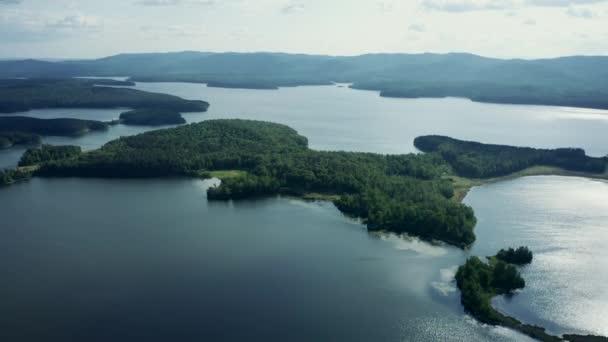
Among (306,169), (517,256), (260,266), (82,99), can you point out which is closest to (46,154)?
(306,169)

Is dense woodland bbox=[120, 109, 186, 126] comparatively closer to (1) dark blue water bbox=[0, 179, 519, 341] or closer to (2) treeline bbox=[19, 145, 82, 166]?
(2) treeline bbox=[19, 145, 82, 166]

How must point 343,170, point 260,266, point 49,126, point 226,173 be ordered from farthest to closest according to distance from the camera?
point 49,126 < point 226,173 < point 343,170 < point 260,266

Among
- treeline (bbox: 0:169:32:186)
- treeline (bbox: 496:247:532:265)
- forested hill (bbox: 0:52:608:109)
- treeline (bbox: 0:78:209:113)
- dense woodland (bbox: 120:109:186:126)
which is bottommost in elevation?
treeline (bbox: 0:169:32:186)

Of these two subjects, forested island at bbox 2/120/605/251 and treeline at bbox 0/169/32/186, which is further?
treeline at bbox 0/169/32/186

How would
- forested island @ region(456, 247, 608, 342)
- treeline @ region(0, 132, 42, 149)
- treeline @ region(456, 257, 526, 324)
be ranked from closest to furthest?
forested island @ region(456, 247, 608, 342)
treeline @ region(456, 257, 526, 324)
treeline @ region(0, 132, 42, 149)

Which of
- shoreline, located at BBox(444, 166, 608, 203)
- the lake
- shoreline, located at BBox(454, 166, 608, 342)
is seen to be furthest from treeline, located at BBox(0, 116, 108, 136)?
shoreline, located at BBox(454, 166, 608, 342)

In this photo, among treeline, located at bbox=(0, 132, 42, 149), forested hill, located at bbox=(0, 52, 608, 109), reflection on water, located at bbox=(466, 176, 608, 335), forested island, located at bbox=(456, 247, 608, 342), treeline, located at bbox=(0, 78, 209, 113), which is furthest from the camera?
forested hill, located at bbox=(0, 52, 608, 109)

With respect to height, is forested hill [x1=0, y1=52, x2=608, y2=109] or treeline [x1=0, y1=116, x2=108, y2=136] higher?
forested hill [x1=0, y1=52, x2=608, y2=109]

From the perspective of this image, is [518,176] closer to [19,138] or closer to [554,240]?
[554,240]
